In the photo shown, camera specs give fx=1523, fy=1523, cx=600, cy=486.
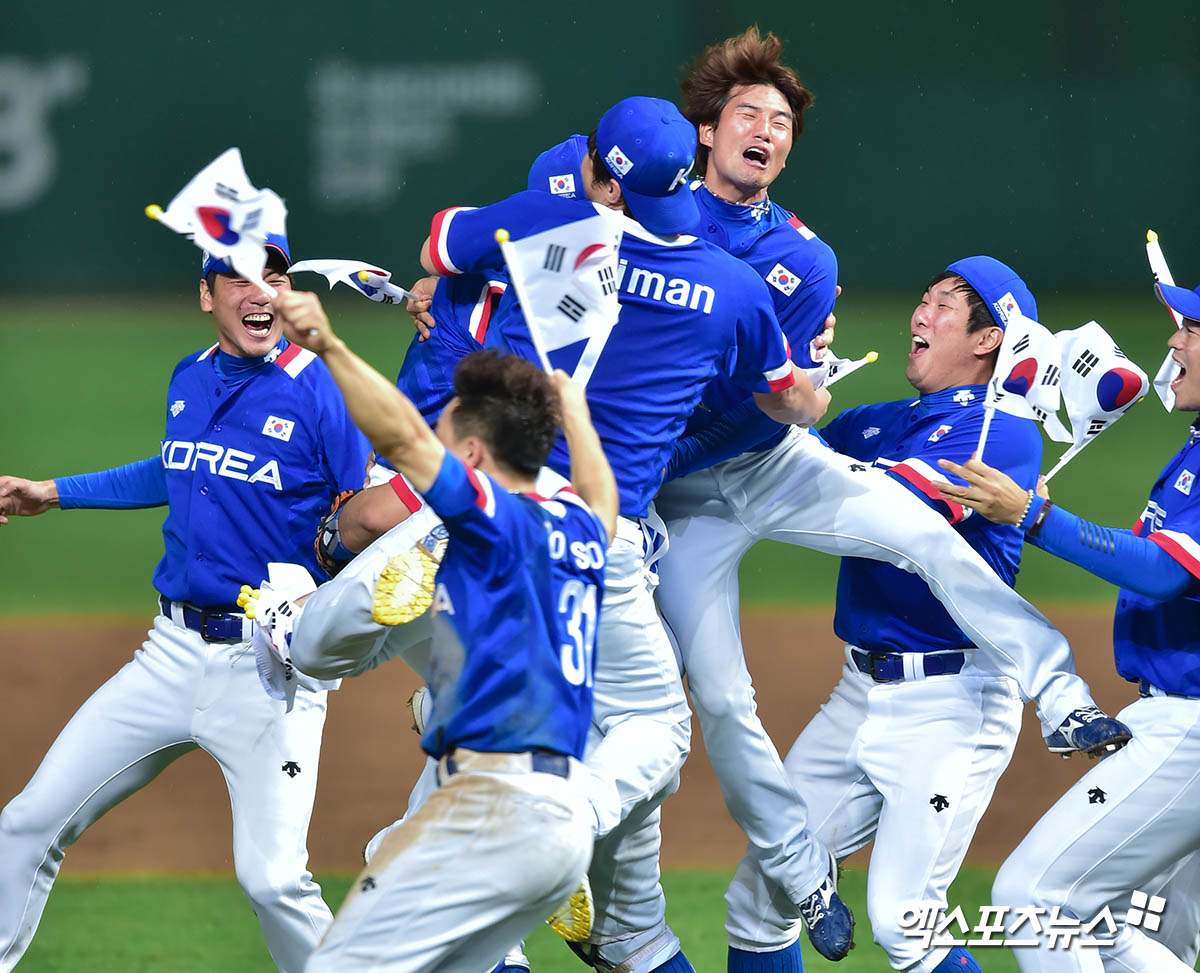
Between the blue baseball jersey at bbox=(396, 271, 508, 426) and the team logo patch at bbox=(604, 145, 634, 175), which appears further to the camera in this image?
the blue baseball jersey at bbox=(396, 271, 508, 426)

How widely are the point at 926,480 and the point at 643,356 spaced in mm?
991

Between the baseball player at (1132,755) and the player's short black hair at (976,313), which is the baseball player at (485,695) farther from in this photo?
the player's short black hair at (976,313)

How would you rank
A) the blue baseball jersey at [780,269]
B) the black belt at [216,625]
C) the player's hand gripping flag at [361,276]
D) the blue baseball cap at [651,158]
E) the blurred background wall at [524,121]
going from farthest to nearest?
the blurred background wall at [524,121] → the player's hand gripping flag at [361,276] → the blue baseball jersey at [780,269] → the black belt at [216,625] → the blue baseball cap at [651,158]

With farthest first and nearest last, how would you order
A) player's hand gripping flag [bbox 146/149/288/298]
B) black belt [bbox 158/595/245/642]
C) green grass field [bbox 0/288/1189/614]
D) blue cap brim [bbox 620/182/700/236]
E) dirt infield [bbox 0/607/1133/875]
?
green grass field [bbox 0/288/1189/614] < dirt infield [bbox 0/607/1133/875] < black belt [bbox 158/595/245/642] < blue cap brim [bbox 620/182/700/236] < player's hand gripping flag [bbox 146/149/288/298]

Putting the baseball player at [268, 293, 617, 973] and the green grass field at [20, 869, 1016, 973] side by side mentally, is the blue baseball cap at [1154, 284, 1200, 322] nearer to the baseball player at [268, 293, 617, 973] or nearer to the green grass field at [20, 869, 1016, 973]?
the baseball player at [268, 293, 617, 973]

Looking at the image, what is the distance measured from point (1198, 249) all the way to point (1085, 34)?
112 inches

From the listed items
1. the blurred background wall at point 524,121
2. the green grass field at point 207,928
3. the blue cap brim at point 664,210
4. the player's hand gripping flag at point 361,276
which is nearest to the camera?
the blue cap brim at point 664,210

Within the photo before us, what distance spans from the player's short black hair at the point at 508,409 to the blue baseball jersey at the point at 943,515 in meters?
1.61

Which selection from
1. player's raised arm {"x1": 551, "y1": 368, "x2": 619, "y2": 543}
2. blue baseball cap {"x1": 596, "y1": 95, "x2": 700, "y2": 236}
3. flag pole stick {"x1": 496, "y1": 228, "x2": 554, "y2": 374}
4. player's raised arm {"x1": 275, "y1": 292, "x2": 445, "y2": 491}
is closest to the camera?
player's raised arm {"x1": 275, "y1": 292, "x2": 445, "y2": 491}

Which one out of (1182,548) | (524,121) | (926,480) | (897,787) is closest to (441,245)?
(926,480)

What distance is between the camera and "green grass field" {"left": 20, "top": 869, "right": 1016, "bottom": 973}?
16.3 ft

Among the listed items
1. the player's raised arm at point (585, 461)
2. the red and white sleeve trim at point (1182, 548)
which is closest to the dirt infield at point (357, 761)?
the red and white sleeve trim at point (1182, 548)

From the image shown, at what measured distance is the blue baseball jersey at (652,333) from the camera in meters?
3.91

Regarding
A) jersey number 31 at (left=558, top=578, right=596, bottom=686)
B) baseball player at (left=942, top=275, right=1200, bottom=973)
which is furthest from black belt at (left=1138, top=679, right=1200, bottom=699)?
jersey number 31 at (left=558, top=578, right=596, bottom=686)
